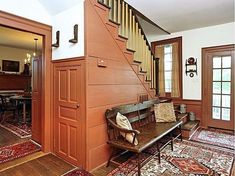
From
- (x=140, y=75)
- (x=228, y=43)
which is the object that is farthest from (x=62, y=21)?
(x=228, y=43)

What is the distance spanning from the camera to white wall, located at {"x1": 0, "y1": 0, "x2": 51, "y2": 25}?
2434mm

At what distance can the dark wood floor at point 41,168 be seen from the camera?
2416mm

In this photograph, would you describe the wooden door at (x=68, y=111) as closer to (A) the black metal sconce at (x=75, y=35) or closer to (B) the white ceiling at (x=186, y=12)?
(A) the black metal sconce at (x=75, y=35)

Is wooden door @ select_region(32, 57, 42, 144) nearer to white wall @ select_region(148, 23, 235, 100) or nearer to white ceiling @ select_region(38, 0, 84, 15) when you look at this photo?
white ceiling @ select_region(38, 0, 84, 15)

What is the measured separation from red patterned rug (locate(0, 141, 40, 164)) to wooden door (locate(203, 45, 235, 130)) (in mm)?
4231

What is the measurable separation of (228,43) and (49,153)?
4.68 metres

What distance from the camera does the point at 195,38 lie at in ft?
15.6

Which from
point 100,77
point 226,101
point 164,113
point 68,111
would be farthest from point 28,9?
point 226,101

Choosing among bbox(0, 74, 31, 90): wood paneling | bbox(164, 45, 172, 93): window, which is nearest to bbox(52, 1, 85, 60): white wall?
bbox(164, 45, 172, 93): window

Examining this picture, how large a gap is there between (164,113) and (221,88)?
6.55 ft

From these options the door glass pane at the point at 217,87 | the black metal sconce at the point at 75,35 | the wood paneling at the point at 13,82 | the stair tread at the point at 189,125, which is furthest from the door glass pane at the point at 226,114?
the wood paneling at the point at 13,82

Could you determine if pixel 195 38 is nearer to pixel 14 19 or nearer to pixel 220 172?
→ pixel 220 172

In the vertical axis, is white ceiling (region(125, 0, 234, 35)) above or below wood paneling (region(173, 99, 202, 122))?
above

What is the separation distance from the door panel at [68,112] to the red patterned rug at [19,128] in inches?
63.7
